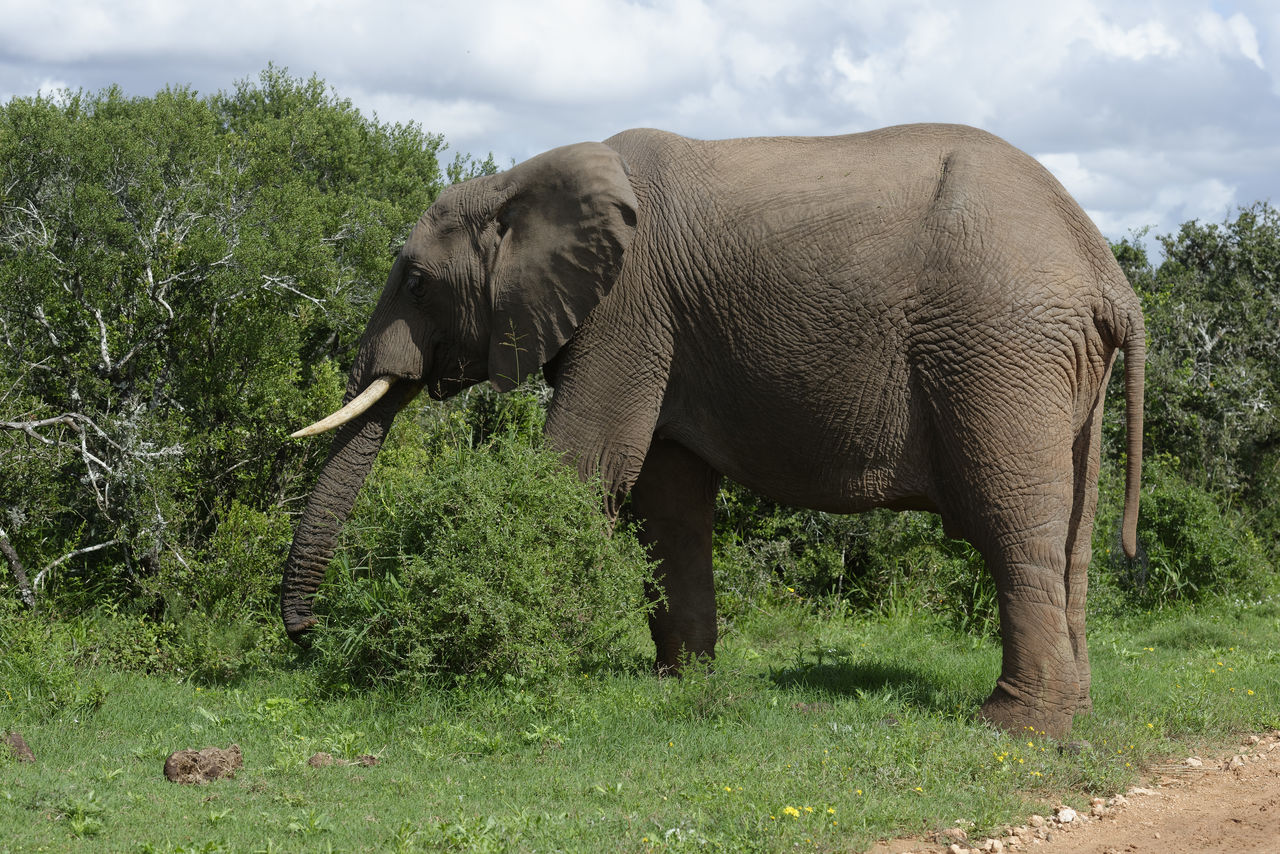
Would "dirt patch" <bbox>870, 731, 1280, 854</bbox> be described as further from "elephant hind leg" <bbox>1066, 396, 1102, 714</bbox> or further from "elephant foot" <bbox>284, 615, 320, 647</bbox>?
"elephant foot" <bbox>284, 615, 320, 647</bbox>

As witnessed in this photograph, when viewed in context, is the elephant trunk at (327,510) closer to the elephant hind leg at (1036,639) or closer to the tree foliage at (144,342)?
the tree foliage at (144,342)

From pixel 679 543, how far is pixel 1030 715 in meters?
2.55

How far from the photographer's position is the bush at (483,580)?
23.1 feet

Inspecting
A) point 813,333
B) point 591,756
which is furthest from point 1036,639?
point 591,756

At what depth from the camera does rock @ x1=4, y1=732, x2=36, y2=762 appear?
21.3 ft

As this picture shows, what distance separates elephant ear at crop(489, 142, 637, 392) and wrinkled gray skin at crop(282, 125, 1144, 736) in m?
0.02

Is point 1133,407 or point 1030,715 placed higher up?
point 1133,407

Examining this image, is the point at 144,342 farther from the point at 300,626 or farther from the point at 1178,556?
the point at 1178,556

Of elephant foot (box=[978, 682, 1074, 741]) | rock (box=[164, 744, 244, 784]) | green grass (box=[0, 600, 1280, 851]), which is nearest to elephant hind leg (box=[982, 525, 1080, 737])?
elephant foot (box=[978, 682, 1074, 741])

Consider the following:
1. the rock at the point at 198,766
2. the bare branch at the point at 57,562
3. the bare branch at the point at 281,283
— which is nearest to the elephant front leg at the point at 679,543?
the rock at the point at 198,766

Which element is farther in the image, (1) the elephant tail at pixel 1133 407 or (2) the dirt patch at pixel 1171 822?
(1) the elephant tail at pixel 1133 407

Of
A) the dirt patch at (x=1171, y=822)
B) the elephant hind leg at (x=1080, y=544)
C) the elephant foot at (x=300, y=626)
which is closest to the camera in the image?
the dirt patch at (x=1171, y=822)

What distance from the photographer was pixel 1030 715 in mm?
6891

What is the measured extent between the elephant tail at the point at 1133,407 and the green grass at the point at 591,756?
44.1 inches
